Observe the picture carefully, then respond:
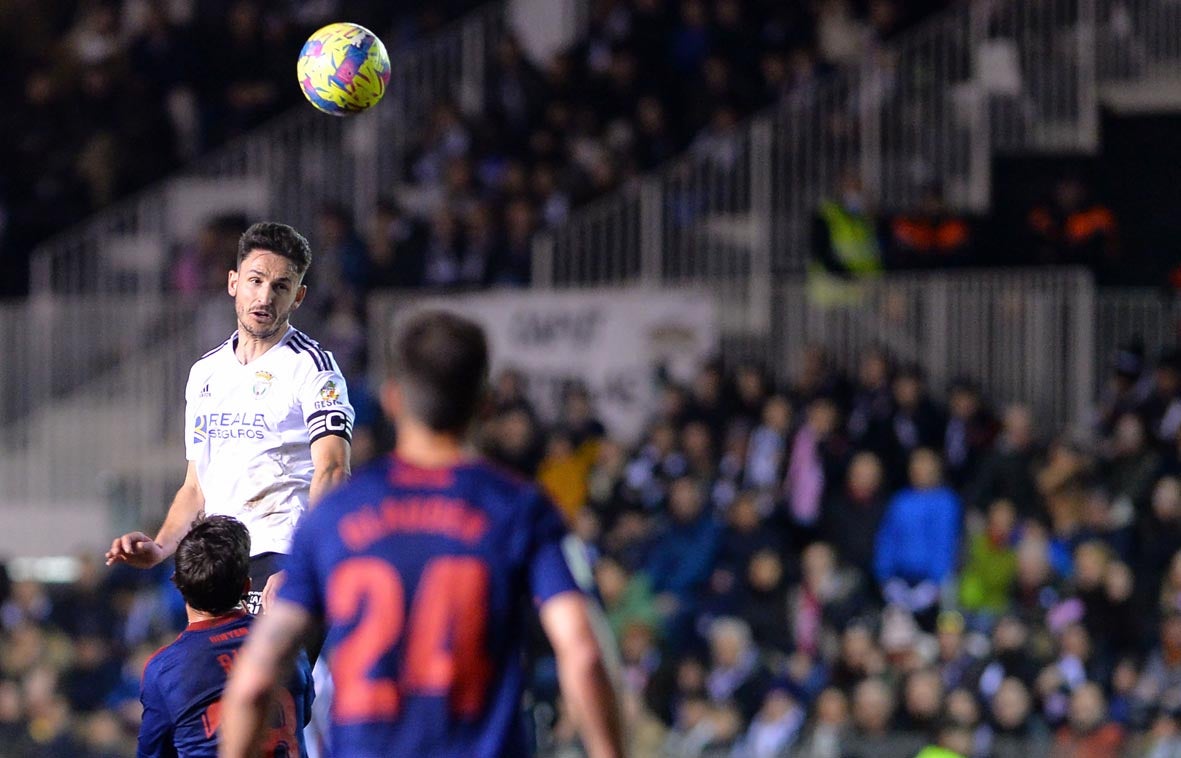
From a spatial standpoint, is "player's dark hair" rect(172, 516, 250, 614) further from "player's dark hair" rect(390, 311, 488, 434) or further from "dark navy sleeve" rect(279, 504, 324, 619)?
"player's dark hair" rect(390, 311, 488, 434)

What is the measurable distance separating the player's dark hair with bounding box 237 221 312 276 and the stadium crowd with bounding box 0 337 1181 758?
25.3 ft

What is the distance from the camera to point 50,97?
22328 mm

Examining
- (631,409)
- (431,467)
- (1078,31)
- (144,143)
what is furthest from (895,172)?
(431,467)

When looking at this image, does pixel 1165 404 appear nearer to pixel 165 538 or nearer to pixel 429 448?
pixel 165 538

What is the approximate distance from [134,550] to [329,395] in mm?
908

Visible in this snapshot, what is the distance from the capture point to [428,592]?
4418mm

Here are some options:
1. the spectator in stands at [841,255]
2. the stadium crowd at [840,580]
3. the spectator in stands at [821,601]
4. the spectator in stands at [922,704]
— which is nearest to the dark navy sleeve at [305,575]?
the stadium crowd at [840,580]

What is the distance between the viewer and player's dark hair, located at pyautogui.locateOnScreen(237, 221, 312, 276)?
7355mm

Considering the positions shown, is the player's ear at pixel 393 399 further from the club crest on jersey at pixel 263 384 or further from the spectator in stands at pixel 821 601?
the spectator in stands at pixel 821 601

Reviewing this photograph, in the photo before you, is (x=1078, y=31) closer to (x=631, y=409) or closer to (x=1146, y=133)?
(x=1146, y=133)

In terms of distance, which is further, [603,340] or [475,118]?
[475,118]

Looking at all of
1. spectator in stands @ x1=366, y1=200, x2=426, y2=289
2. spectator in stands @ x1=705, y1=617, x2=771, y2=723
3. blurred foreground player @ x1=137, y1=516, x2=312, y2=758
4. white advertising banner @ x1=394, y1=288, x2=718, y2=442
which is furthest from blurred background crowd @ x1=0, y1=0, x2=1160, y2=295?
blurred foreground player @ x1=137, y1=516, x2=312, y2=758

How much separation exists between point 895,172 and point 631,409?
349 centimetres

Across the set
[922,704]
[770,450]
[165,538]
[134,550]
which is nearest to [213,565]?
[134,550]
